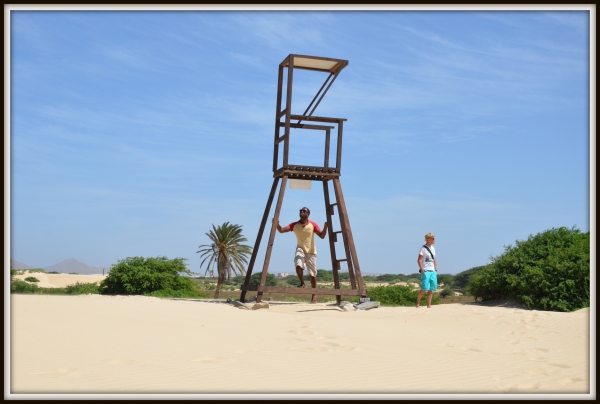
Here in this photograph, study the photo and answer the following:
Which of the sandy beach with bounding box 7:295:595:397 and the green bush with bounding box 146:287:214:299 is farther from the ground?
the green bush with bounding box 146:287:214:299

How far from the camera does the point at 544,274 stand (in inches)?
653

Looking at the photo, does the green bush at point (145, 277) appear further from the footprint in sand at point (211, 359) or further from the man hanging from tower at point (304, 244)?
the footprint in sand at point (211, 359)

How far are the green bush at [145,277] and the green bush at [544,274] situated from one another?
11.2m

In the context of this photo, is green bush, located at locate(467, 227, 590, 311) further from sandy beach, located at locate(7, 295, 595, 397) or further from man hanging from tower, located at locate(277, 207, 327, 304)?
man hanging from tower, located at locate(277, 207, 327, 304)

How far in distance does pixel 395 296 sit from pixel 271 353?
45.4ft

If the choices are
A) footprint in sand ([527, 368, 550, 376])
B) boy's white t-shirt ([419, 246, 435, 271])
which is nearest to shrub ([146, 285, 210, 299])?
boy's white t-shirt ([419, 246, 435, 271])

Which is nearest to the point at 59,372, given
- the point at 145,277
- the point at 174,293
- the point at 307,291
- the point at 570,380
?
the point at 570,380

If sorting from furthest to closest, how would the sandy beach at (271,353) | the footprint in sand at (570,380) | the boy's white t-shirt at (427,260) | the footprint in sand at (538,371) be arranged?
the boy's white t-shirt at (427,260), the footprint in sand at (538,371), the footprint in sand at (570,380), the sandy beach at (271,353)

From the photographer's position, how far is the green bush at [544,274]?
16.2 metres

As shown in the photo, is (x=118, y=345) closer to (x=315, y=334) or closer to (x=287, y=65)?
(x=315, y=334)

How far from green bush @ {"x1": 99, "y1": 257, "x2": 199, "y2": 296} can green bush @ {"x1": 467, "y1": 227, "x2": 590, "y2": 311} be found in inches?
440

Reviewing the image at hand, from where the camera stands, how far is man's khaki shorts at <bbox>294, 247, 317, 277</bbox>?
49.1 feet

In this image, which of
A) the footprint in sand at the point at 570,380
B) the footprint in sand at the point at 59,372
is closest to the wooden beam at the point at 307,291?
the footprint in sand at the point at 570,380

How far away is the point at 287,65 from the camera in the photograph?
50.3 feet
